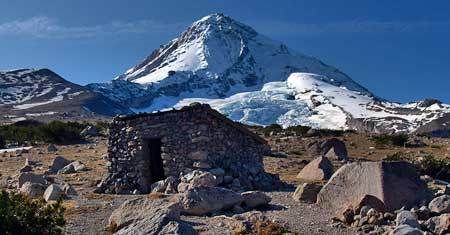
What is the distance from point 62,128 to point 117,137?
86.8ft

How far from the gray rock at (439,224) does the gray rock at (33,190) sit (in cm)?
1211

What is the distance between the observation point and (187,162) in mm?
21750

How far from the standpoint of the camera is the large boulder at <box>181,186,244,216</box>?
16.1 m

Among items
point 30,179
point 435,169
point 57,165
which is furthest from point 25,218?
point 435,169

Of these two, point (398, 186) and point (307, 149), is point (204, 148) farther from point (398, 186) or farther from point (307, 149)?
point (307, 149)

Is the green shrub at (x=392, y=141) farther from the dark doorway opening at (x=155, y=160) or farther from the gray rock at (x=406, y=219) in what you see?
the gray rock at (x=406, y=219)

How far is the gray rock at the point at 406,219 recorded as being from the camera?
545 inches

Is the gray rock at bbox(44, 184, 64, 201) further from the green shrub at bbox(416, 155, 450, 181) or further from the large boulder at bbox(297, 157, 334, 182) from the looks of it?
the green shrub at bbox(416, 155, 450, 181)

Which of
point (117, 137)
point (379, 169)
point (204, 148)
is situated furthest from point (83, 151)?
point (379, 169)

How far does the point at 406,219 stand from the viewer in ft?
45.9

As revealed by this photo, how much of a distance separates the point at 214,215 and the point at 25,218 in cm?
534

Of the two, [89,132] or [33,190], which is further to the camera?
[89,132]

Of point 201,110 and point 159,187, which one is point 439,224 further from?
point 201,110

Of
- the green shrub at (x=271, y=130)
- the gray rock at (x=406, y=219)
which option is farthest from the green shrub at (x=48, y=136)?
the gray rock at (x=406, y=219)
